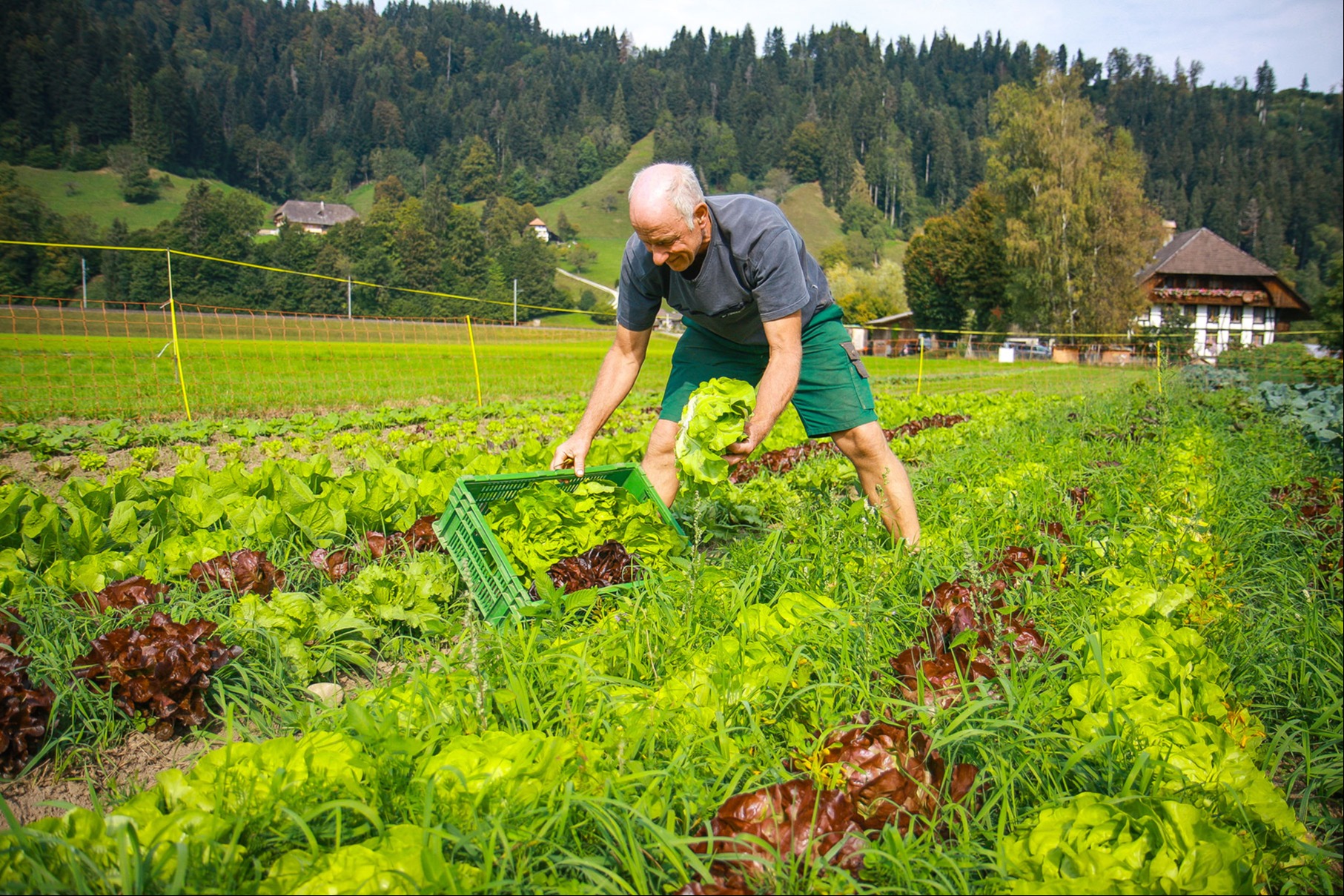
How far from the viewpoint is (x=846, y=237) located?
113312mm

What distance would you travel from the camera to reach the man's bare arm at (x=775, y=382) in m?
2.95

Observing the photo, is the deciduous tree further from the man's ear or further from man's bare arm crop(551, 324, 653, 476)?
the man's ear

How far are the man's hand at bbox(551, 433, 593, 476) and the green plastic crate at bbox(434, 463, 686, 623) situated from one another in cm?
5

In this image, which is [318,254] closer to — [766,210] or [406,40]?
[766,210]

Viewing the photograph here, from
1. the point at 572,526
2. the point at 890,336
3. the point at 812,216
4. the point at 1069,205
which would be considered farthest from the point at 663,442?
the point at 812,216

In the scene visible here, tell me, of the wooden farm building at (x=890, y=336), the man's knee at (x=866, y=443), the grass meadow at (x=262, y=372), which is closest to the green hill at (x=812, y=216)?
the wooden farm building at (x=890, y=336)

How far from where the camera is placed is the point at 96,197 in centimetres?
8344

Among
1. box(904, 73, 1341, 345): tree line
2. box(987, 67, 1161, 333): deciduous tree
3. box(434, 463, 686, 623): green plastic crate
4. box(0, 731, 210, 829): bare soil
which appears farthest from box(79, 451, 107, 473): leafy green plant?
box(987, 67, 1161, 333): deciduous tree

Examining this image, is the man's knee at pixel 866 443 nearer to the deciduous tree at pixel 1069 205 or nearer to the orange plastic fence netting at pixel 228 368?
the orange plastic fence netting at pixel 228 368

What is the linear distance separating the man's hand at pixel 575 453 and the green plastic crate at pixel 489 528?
0.05 meters

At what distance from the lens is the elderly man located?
295 centimetres

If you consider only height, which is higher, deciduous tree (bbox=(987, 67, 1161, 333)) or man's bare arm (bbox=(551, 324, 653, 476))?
deciduous tree (bbox=(987, 67, 1161, 333))

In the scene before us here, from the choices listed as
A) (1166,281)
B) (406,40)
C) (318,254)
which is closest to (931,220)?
(1166,281)

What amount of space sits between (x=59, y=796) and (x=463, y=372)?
16615mm
